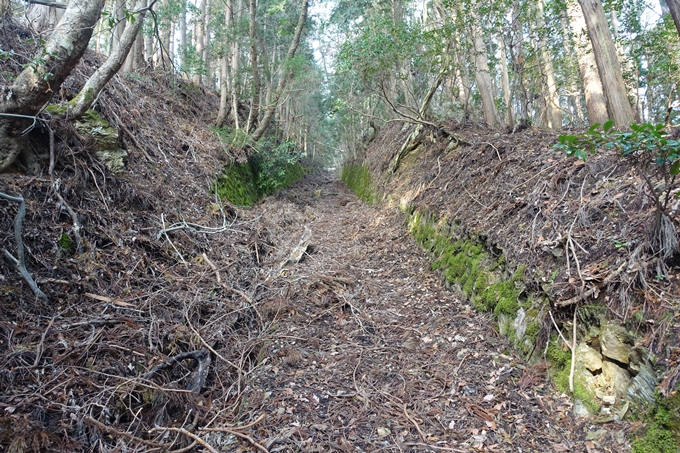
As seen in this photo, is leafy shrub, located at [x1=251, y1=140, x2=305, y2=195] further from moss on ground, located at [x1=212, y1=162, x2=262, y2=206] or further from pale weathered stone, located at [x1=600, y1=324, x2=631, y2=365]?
pale weathered stone, located at [x1=600, y1=324, x2=631, y2=365]

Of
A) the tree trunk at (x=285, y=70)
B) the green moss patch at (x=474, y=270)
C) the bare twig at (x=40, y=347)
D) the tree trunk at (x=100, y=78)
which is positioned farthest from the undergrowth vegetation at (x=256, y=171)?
the bare twig at (x=40, y=347)

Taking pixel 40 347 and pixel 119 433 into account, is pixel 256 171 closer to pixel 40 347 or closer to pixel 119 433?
pixel 40 347

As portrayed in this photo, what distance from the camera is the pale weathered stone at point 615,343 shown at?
9.33 ft

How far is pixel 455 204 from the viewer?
6.69 meters

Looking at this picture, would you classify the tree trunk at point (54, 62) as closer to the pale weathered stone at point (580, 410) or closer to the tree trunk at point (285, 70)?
the pale weathered stone at point (580, 410)

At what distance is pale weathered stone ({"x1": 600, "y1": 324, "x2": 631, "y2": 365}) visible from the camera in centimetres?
284

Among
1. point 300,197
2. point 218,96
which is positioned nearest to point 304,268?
point 300,197

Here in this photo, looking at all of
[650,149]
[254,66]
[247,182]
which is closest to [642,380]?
[650,149]

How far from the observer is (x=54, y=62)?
3.87 metres

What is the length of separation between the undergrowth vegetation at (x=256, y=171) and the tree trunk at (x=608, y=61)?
8.68 m

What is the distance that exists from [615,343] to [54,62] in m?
5.91

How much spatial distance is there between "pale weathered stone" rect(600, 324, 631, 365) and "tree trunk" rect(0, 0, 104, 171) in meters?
5.69

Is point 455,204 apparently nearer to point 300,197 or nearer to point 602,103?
point 602,103

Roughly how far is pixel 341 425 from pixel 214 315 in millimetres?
2281
